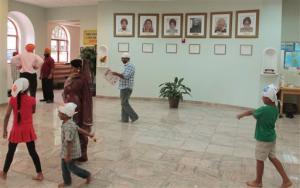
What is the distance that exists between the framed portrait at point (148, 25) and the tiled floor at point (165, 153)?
3.08 m

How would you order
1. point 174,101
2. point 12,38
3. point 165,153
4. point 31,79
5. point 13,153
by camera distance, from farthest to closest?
point 12,38
point 174,101
point 31,79
point 165,153
point 13,153

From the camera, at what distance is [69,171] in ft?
11.2

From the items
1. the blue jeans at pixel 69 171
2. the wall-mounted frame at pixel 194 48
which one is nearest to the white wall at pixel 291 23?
the wall-mounted frame at pixel 194 48

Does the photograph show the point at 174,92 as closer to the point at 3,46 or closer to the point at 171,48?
the point at 171,48

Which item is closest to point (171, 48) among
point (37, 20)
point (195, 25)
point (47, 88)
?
point (195, 25)

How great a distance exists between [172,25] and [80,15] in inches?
138

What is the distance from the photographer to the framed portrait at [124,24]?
9.79 meters

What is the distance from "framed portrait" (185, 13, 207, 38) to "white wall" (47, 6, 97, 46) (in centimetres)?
333

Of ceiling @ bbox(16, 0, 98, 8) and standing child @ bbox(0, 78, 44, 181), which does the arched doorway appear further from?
standing child @ bbox(0, 78, 44, 181)

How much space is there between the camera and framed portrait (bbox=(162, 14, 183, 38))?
9461mm

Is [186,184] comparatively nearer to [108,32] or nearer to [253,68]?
[253,68]

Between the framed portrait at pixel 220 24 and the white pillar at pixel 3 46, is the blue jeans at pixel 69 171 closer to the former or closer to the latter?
the white pillar at pixel 3 46

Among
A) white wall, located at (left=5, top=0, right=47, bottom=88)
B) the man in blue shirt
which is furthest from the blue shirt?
white wall, located at (left=5, top=0, right=47, bottom=88)

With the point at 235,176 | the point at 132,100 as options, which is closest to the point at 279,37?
the point at 132,100
